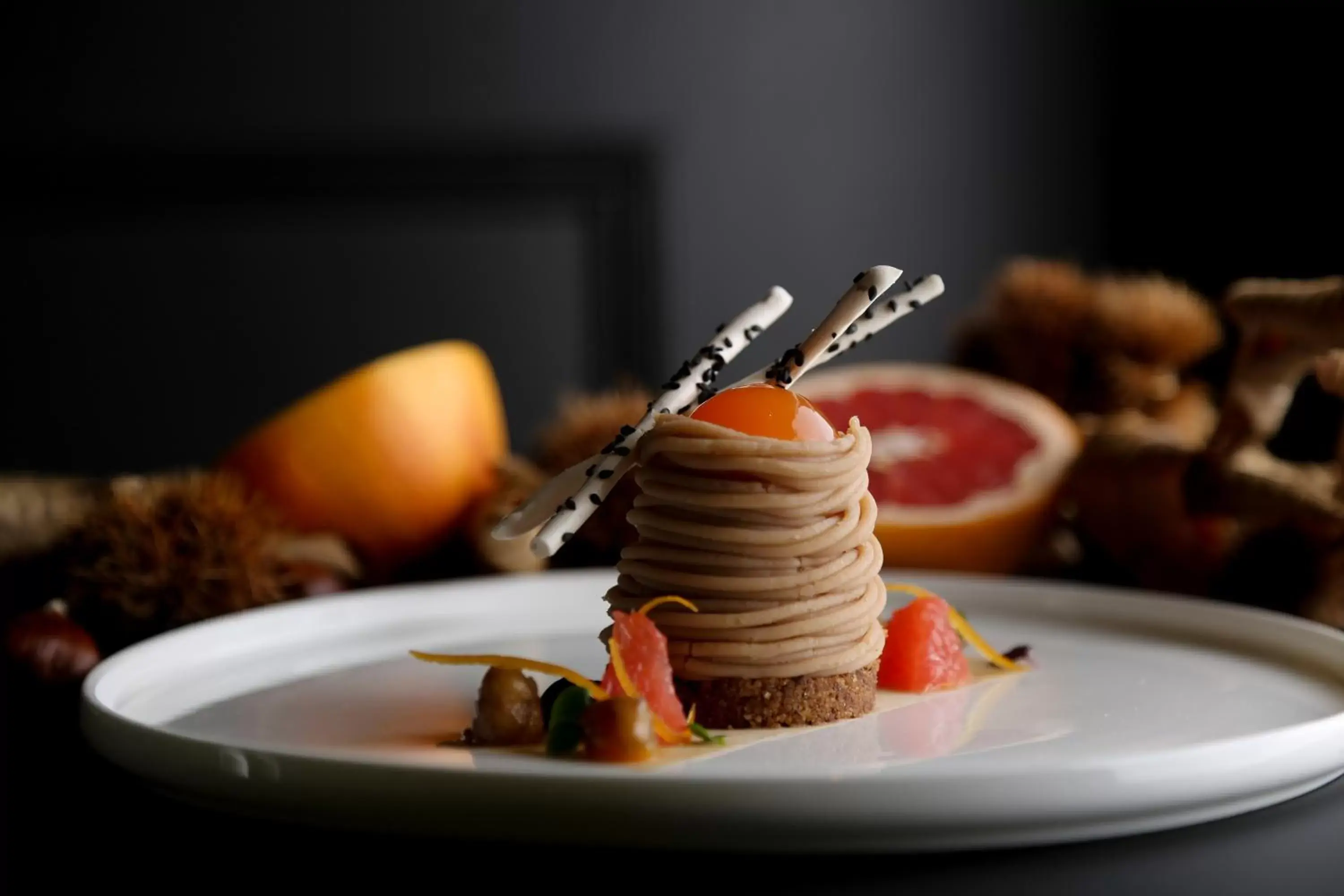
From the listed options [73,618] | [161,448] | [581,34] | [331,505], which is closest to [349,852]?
[73,618]

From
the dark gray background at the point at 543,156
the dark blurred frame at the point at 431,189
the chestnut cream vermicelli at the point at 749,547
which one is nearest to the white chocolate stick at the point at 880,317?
the chestnut cream vermicelli at the point at 749,547

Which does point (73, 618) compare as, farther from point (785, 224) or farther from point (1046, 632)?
point (785, 224)

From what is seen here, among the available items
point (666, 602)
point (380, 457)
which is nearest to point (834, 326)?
point (666, 602)

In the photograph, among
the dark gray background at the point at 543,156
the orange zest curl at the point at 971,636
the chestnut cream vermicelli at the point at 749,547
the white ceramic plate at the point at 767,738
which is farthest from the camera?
the dark gray background at the point at 543,156

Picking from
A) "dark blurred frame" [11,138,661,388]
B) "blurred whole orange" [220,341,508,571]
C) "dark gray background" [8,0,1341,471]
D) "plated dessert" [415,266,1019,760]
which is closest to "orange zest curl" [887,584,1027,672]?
"plated dessert" [415,266,1019,760]

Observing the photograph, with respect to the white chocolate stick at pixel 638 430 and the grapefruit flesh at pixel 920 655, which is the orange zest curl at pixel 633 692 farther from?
the grapefruit flesh at pixel 920 655

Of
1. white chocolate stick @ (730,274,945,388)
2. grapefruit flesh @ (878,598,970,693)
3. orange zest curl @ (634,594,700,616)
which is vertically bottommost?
grapefruit flesh @ (878,598,970,693)

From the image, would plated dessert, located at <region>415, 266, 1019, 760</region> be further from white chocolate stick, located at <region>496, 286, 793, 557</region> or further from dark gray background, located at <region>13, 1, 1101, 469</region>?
dark gray background, located at <region>13, 1, 1101, 469</region>

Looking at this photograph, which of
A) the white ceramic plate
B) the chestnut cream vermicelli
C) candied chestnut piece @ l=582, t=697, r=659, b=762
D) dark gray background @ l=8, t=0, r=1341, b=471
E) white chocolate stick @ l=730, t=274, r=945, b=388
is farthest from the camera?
dark gray background @ l=8, t=0, r=1341, b=471
